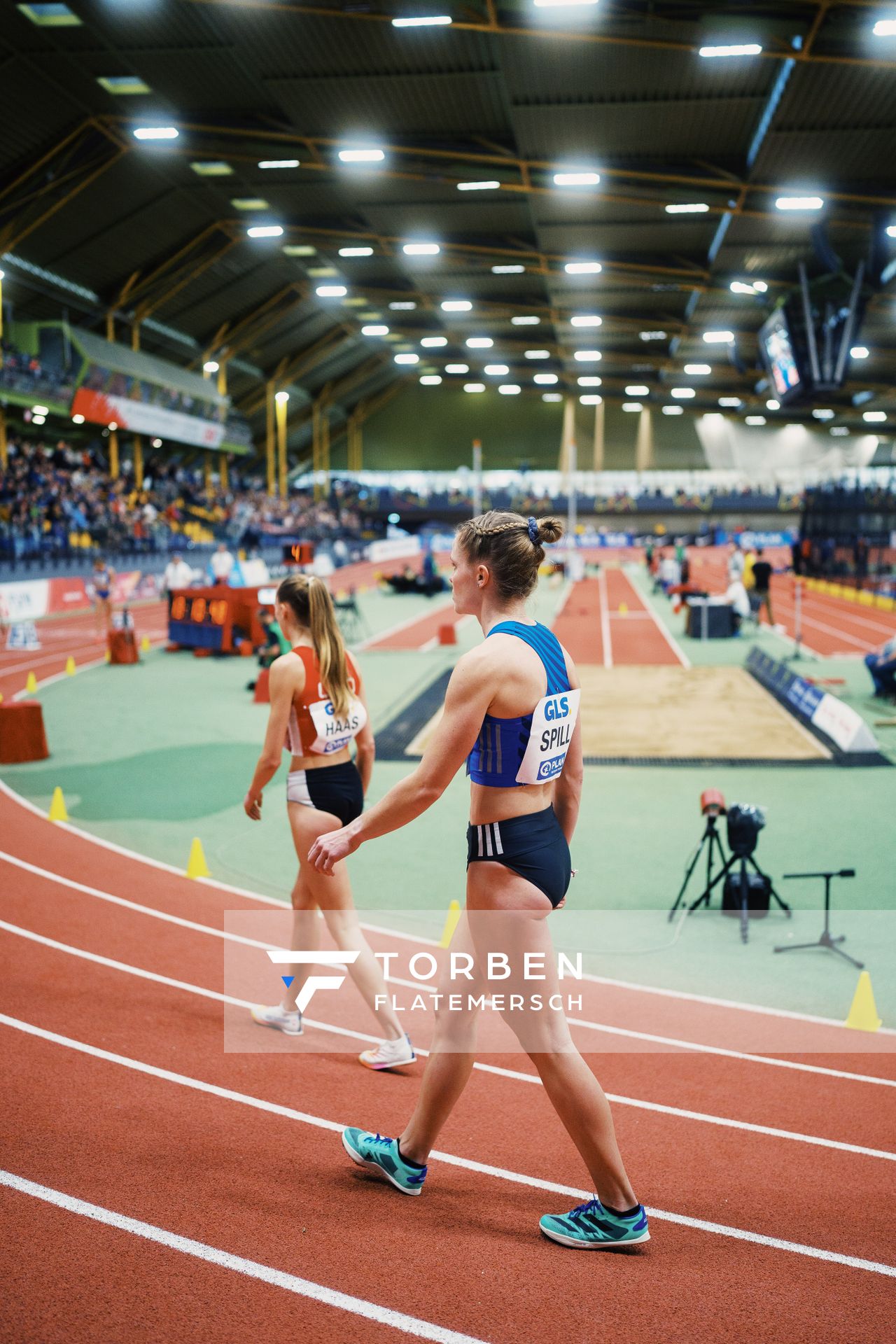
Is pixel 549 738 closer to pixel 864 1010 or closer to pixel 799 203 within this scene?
pixel 864 1010

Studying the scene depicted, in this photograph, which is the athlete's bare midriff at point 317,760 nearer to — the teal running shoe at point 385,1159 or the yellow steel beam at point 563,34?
the teal running shoe at point 385,1159

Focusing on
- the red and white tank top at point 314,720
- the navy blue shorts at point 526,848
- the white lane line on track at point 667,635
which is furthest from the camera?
the white lane line on track at point 667,635

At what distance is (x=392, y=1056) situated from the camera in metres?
4.72

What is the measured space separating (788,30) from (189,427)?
33984 millimetres

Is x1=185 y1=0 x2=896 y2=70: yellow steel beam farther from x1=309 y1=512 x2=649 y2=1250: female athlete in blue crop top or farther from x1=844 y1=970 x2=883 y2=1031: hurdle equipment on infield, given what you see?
x1=309 y1=512 x2=649 y2=1250: female athlete in blue crop top

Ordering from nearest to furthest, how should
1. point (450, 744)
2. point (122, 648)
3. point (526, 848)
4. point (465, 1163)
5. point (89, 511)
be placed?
point (450, 744) → point (526, 848) → point (465, 1163) → point (122, 648) → point (89, 511)

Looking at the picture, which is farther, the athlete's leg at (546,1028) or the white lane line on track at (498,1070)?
the white lane line on track at (498,1070)

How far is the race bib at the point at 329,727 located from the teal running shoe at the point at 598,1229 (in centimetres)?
226

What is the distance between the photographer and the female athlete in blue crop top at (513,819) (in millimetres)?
3037

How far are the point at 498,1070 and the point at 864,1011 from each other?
203 cm

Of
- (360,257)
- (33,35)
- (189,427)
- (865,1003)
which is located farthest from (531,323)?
(865,1003)

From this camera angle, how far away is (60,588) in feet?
98.2

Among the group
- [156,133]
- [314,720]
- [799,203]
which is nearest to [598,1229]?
[314,720]

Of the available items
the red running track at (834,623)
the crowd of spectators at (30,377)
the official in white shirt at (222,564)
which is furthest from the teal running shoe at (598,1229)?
the crowd of spectators at (30,377)
